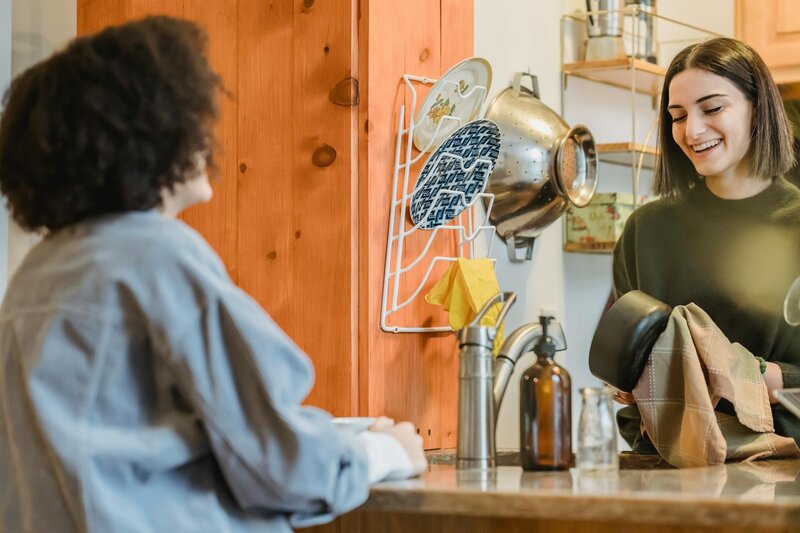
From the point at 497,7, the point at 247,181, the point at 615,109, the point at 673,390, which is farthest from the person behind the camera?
the point at 615,109

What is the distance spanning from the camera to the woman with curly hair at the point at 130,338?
3.24ft

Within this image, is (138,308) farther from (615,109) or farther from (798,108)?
(798,108)

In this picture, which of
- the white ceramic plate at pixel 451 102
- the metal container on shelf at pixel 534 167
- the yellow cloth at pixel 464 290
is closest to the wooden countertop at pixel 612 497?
the yellow cloth at pixel 464 290

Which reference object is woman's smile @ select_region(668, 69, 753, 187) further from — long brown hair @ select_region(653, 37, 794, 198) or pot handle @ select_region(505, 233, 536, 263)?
pot handle @ select_region(505, 233, 536, 263)

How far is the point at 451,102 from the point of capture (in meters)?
1.83

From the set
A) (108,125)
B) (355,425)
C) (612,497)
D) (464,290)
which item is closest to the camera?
(108,125)

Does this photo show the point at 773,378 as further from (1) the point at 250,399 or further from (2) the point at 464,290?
(1) the point at 250,399

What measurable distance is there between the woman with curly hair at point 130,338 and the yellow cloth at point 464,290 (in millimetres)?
737

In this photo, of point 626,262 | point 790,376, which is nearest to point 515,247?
point 626,262

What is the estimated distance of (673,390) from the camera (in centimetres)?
159

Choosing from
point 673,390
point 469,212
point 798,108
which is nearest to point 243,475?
point 673,390

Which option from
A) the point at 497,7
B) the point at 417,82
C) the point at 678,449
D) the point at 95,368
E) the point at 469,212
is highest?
the point at 497,7

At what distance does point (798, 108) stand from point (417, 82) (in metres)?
1.47

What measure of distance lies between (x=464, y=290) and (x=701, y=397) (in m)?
0.43
